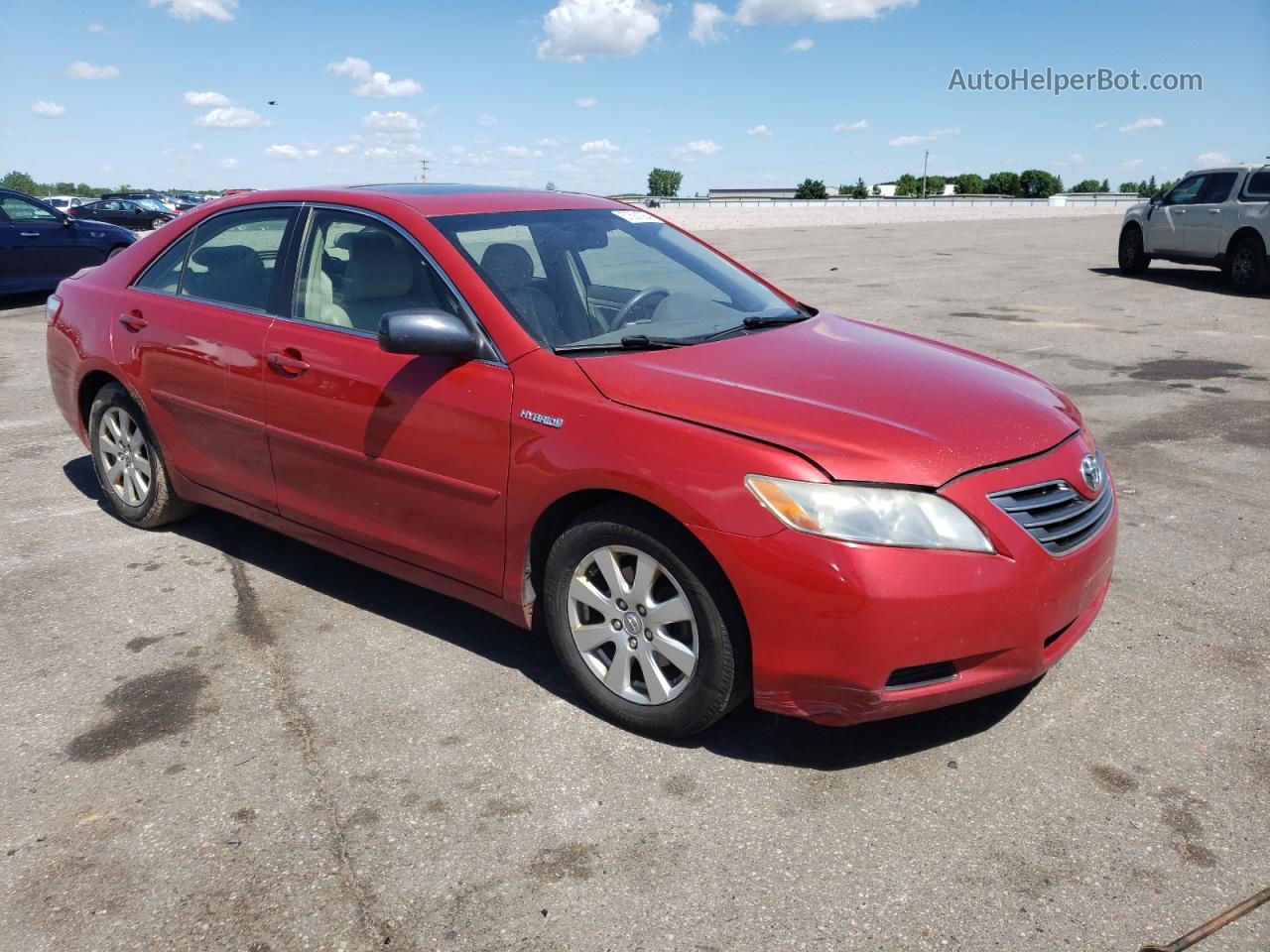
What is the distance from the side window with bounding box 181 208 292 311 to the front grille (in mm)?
3000

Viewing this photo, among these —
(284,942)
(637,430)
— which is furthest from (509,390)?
(284,942)

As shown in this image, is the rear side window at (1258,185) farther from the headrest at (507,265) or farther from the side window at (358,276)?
the side window at (358,276)

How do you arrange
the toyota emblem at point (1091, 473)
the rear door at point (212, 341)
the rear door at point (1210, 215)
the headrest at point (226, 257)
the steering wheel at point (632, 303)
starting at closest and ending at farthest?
the toyota emblem at point (1091, 473) < the steering wheel at point (632, 303) < the rear door at point (212, 341) < the headrest at point (226, 257) < the rear door at point (1210, 215)

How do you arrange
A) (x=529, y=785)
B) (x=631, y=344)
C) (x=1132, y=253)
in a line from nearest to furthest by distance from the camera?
(x=529, y=785), (x=631, y=344), (x=1132, y=253)

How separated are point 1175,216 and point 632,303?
15795 millimetres

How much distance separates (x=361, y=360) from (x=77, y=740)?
1.55 meters

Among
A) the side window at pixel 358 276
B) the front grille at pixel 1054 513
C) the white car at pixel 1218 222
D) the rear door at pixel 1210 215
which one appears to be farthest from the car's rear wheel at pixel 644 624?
the rear door at pixel 1210 215

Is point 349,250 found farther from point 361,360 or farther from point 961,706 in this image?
point 961,706

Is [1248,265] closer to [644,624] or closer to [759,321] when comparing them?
[759,321]

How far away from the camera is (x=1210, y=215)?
53.0 ft

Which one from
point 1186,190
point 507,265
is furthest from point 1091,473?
point 1186,190

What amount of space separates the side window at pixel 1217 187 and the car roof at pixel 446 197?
48.3ft

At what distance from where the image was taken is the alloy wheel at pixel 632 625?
3.18 metres

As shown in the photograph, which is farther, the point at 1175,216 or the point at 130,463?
the point at 1175,216
